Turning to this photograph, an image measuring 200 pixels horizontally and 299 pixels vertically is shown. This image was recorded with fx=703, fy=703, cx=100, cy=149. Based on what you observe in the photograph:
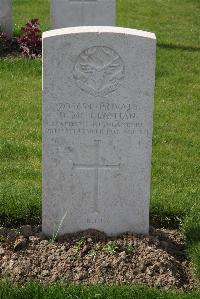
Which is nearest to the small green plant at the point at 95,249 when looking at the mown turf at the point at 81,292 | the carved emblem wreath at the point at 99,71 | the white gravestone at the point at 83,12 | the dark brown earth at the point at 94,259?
the dark brown earth at the point at 94,259

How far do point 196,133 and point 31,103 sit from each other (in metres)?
2.05

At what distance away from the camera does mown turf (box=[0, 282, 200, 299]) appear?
4.17m

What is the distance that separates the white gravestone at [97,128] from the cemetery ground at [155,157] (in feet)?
0.68

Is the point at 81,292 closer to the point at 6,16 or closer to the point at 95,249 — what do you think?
the point at 95,249

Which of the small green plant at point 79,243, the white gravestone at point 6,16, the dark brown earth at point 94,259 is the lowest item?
the dark brown earth at point 94,259

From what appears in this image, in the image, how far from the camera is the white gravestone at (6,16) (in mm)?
10281

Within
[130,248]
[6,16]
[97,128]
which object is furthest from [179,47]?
[130,248]

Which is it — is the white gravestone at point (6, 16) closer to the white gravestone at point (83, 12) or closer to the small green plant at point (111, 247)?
the white gravestone at point (83, 12)

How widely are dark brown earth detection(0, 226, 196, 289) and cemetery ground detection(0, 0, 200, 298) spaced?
2 centimetres

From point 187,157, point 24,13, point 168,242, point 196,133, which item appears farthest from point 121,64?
point 24,13

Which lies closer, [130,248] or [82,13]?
[130,248]

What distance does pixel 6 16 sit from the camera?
10430 millimetres

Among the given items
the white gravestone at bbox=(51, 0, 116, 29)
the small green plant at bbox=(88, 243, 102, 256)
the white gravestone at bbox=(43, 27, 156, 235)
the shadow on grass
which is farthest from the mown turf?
the shadow on grass

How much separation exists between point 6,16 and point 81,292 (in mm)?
6951
